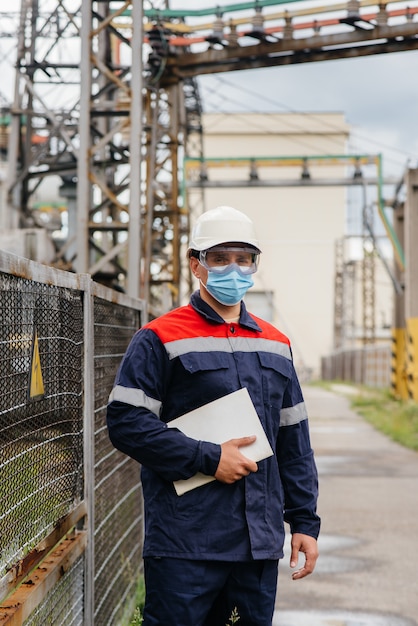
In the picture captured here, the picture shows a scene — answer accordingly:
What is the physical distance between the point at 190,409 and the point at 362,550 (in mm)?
5308

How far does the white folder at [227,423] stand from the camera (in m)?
3.55

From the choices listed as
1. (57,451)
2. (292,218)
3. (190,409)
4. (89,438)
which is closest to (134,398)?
(190,409)

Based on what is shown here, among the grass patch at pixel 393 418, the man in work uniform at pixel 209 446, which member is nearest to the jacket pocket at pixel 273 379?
the man in work uniform at pixel 209 446

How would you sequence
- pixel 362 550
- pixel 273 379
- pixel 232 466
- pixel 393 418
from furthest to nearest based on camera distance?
1. pixel 393 418
2. pixel 362 550
3. pixel 273 379
4. pixel 232 466

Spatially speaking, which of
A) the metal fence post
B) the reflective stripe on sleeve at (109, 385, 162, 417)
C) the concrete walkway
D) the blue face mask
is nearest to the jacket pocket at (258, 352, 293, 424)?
the blue face mask

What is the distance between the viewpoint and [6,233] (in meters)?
18.2

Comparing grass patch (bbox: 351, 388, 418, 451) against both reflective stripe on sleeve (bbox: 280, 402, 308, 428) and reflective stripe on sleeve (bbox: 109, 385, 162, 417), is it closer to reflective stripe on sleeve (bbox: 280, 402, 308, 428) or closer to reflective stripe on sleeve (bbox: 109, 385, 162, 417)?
reflective stripe on sleeve (bbox: 280, 402, 308, 428)

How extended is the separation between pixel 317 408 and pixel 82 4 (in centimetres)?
1751

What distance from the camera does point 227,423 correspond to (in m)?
3.55

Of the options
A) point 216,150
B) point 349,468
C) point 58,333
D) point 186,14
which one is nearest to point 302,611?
point 58,333

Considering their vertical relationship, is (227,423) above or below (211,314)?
below

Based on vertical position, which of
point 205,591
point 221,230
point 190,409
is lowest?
point 205,591

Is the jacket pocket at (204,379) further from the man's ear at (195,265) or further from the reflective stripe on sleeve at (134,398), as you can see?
the man's ear at (195,265)

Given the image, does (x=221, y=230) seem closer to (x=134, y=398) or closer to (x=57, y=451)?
(x=134, y=398)
